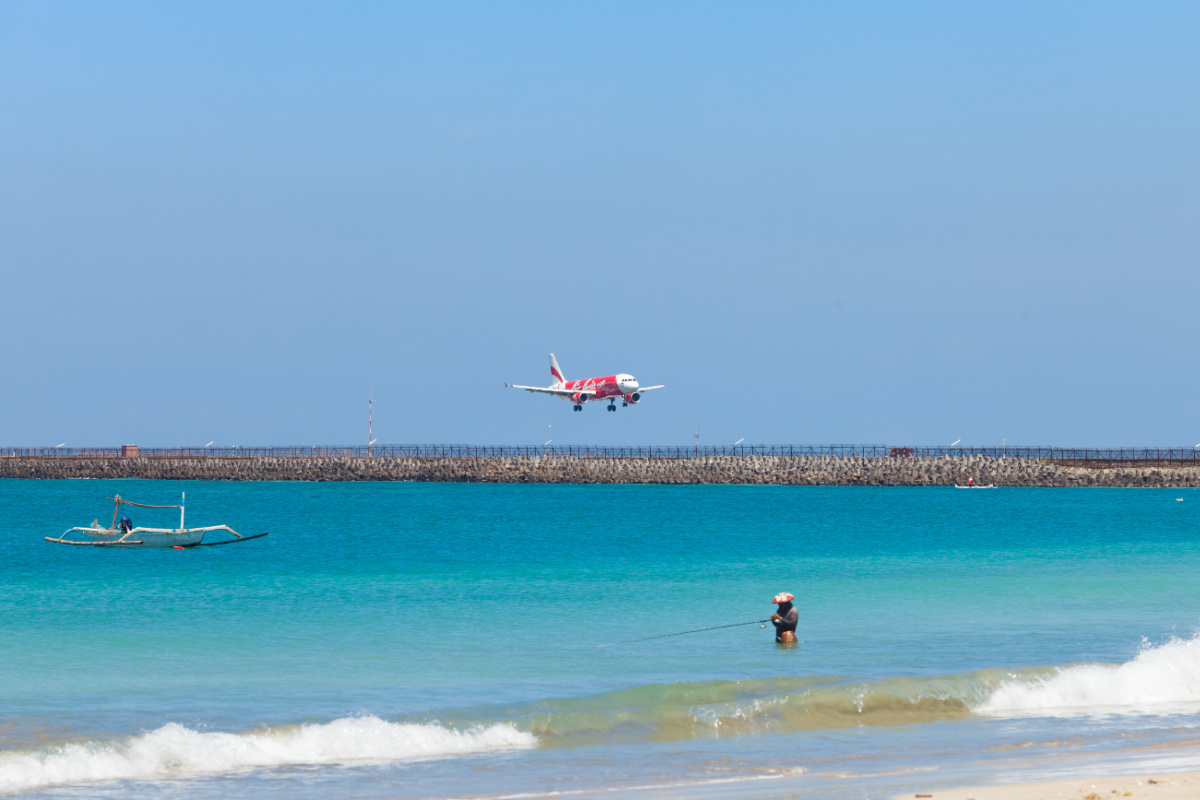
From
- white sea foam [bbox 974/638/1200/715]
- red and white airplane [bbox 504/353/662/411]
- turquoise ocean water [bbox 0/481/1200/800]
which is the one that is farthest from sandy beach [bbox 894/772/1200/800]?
red and white airplane [bbox 504/353/662/411]

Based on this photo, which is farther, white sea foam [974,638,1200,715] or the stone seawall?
the stone seawall

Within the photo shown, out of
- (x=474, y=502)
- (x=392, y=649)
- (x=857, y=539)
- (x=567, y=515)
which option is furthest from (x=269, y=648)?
(x=474, y=502)

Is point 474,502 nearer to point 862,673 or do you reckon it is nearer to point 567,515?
point 567,515

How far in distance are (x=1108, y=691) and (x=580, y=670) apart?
9977 mm

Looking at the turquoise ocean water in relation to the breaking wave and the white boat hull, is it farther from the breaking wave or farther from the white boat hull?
the white boat hull

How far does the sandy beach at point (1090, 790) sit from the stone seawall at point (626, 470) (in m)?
116

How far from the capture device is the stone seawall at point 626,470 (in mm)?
127250

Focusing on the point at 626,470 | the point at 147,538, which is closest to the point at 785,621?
the point at 147,538

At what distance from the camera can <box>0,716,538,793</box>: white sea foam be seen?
17.0 meters

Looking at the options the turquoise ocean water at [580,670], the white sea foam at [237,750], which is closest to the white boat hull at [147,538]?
the turquoise ocean water at [580,670]

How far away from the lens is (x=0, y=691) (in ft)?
75.4

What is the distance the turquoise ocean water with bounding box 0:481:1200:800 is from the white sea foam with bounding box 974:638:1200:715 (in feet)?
0.19

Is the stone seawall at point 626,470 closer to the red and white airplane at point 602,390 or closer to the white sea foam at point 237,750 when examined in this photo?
the red and white airplane at point 602,390

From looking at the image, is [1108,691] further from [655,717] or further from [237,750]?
[237,750]
